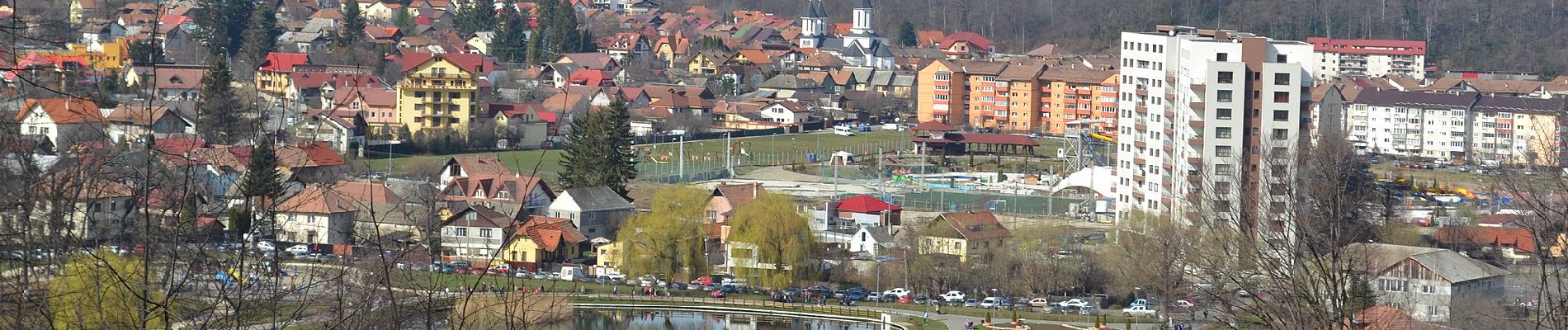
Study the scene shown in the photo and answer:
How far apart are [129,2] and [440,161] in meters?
10.8

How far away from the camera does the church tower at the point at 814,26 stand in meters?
27.0

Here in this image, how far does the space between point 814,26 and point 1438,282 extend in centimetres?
1915

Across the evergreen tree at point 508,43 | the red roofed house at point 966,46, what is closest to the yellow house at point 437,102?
the evergreen tree at point 508,43

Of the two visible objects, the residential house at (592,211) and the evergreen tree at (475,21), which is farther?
the evergreen tree at (475,21)

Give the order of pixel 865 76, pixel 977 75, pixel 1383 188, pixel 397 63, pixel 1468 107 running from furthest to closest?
pixel 865 76 < pixel 397 63 < pixel 977 75 < pixel 1468 107 < pixel 1383 188

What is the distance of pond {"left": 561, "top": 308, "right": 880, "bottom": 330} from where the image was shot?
8.55 meters

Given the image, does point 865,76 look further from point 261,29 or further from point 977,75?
point 261,29

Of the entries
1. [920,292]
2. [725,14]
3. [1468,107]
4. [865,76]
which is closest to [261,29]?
[865,76]

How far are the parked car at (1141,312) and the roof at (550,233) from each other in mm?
2923

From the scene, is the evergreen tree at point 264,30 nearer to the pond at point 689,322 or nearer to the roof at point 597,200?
the roof at point 597,200

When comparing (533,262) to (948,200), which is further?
(948,200)

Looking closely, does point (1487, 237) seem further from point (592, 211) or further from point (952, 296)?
point (592, 211)

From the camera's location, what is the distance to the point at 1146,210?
11.2 m

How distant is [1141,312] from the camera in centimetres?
879
